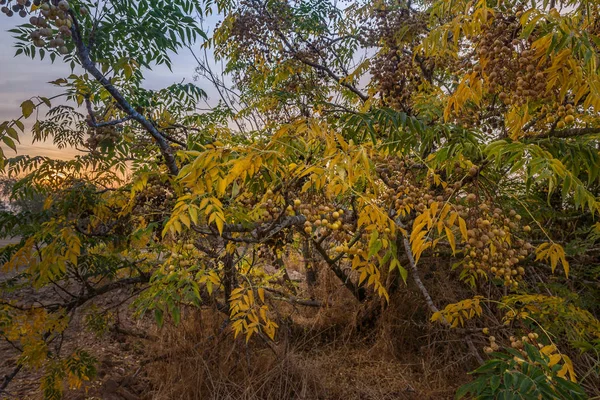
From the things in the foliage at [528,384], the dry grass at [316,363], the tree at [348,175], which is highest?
the tree at [348,175]

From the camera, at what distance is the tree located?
1604 millimetres

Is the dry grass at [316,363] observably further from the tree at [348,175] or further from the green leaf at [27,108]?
the green leaf at [27,108]

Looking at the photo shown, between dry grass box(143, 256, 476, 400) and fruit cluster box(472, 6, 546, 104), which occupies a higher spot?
fruit cluster box(472, 6, 546, 104)

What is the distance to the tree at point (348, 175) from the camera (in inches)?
63.2

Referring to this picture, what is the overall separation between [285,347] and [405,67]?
2669 mm

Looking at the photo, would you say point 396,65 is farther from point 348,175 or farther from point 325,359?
point 325,359

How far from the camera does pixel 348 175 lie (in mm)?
1383

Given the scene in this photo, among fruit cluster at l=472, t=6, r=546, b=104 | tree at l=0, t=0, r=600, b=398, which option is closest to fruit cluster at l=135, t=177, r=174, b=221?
tree at l=0, t=0, r=600, b=398

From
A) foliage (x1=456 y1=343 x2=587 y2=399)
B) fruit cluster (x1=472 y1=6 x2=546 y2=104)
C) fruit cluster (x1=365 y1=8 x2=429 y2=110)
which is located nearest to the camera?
foliage (x1=456 y1=343 x2=587 y2=399)

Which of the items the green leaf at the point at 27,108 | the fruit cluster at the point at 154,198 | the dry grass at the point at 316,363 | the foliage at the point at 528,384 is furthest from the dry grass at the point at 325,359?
the green leaf at the point at 27,108

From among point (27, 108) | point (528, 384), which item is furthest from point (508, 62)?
point (27, 108)

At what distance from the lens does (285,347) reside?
331cm

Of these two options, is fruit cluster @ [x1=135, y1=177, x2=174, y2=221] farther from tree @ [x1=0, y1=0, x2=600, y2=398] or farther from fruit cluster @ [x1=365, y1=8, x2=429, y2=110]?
fruit cluster @ [x1=365, y1=8, x2=429, y2=110]

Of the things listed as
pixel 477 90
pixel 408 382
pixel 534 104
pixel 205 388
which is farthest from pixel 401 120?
pixel 205 388
